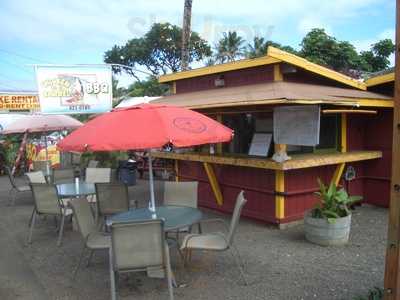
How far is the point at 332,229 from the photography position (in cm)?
566

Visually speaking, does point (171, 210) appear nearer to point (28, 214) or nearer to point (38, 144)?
point (28, 214)

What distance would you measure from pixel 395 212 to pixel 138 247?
7.45ft

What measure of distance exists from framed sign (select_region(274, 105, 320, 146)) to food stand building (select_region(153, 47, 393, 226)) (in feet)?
0.56

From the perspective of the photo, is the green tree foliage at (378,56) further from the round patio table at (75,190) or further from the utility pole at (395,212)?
the utility pole at (395,212)

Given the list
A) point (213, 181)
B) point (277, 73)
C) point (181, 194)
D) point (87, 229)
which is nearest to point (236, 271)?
point (181, 194)

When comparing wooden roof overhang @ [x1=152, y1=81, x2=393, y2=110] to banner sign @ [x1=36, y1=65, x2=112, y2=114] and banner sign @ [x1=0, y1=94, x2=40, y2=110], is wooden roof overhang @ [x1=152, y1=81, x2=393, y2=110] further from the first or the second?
banner sign @ [x1=0, y1=94, x2=40, y2=110]

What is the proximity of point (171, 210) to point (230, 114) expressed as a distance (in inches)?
119

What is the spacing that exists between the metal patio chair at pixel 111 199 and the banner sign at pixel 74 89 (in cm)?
500

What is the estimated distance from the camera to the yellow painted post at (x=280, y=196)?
6.62 metres

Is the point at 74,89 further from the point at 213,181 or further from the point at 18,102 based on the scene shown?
the point at 18,102

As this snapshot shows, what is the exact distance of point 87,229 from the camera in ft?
16.3

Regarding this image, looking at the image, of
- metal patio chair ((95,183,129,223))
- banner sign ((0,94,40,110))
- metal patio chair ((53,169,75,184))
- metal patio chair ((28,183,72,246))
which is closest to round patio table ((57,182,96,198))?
metal patio chair ((28,183,72,246))

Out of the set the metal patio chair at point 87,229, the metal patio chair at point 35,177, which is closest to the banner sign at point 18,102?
the metal patio chair at point 35,177

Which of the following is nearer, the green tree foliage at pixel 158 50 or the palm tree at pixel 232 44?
the green tree foliage at pixel 158 50
